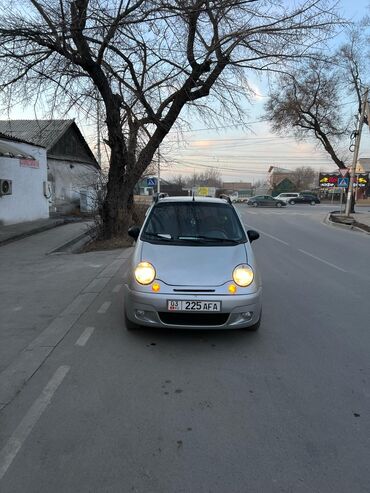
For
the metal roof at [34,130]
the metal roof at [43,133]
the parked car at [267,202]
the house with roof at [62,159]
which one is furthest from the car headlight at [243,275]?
the parked car at [267,202]

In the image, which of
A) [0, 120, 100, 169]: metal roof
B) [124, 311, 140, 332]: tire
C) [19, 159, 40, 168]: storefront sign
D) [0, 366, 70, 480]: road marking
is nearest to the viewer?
[0, 366, 70, 480]: road marking

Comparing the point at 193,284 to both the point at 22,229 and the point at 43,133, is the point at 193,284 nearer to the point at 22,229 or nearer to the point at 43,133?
the point at 22,229

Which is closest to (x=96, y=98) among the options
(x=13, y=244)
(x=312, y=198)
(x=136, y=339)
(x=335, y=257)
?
(x=13, y=244)

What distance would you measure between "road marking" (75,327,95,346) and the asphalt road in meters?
0.01

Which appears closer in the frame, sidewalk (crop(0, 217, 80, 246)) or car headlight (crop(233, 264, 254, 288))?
car headlight (crop(233, 264, 254, 288))

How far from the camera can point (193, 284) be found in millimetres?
4355

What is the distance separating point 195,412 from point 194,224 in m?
2.80

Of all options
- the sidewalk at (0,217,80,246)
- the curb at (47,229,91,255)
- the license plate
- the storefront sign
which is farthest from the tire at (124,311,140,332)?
the storefront sign

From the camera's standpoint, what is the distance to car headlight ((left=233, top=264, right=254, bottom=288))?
4.53m

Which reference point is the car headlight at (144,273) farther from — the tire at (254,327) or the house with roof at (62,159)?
the house with roof at (62,159)

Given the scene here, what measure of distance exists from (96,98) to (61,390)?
1068 cm

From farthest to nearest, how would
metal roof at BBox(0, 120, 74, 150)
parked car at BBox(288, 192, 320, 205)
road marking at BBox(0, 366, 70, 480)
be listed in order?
parked car at BBox(288, 192, 320, 205) < metal roof at BBox(0, 120, 74, 150) < road marking at BBox(0, 366, 70, 480)

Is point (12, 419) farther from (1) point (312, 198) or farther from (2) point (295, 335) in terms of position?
(1) point (312, 198)

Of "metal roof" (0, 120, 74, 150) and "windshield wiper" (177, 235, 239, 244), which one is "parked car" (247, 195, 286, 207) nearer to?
"metal roof" (0, 120, 74, 150)
